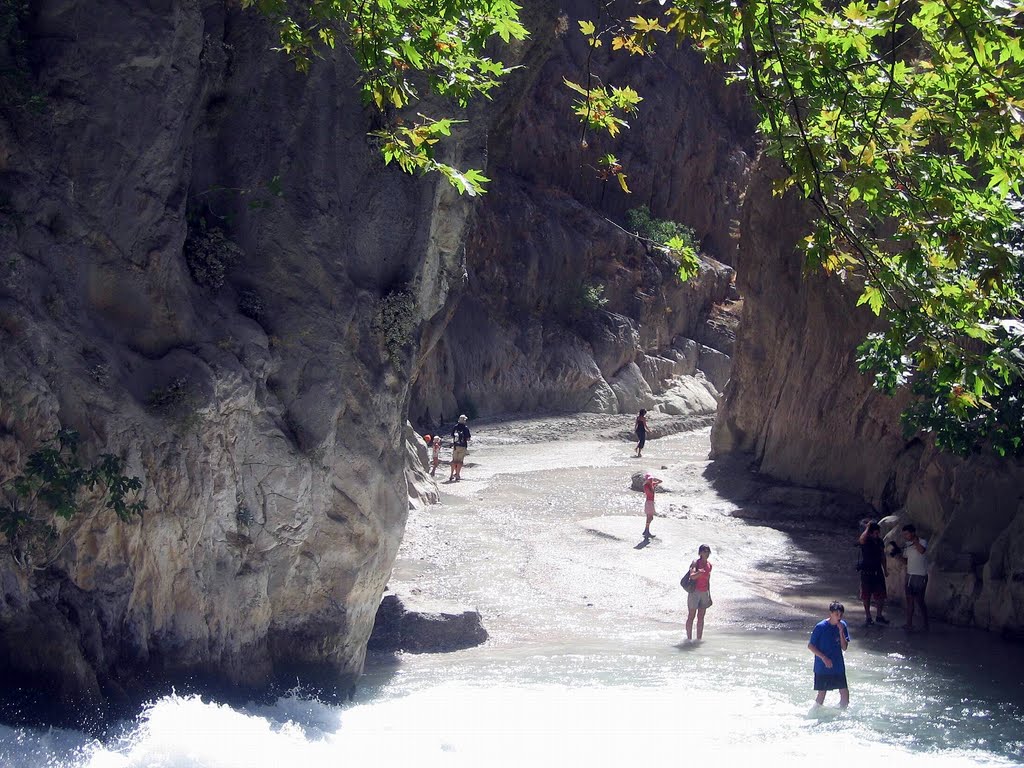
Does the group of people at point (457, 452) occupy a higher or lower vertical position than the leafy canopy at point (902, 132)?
lower

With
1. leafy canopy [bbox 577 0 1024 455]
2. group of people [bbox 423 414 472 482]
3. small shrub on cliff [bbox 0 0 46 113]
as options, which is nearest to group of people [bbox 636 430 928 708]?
leafy canopy [bbox 577 0 1024 455]

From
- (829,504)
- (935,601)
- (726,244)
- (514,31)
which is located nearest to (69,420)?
(514,31)

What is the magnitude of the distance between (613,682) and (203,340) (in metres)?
5.47

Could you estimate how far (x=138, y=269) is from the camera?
9.48 metres

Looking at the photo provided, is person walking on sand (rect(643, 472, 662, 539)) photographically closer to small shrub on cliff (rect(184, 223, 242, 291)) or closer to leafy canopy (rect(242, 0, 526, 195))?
small shrub on cliff (rect(184, 223, 242, 291))

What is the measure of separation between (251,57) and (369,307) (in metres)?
2.61

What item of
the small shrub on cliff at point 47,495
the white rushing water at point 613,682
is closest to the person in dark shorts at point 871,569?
the white rushing water at point 613,682

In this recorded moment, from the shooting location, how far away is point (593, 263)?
135 feet

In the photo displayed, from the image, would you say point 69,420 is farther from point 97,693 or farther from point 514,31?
point 514,31

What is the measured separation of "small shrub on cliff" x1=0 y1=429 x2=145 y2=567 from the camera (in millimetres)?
7797

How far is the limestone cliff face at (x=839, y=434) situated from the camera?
14578mm

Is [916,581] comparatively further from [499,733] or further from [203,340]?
[203,340]

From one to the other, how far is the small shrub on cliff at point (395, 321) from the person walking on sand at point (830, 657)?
484cm

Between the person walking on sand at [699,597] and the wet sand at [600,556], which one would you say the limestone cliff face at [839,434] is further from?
the person walking on sand at [699,597]
